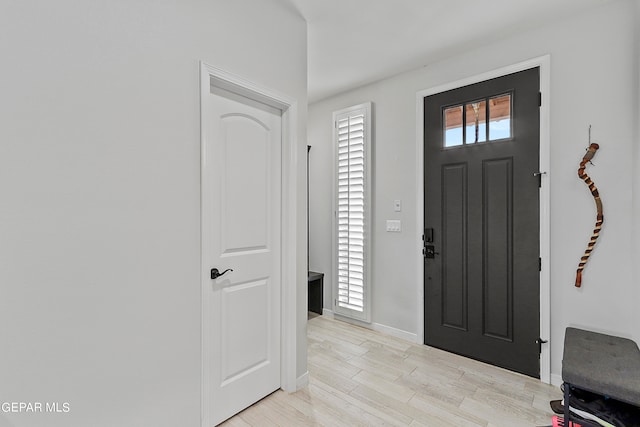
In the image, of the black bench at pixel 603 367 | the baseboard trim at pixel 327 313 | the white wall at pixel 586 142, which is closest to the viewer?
the black bench at pixel 603 367

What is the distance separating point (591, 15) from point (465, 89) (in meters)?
0.89

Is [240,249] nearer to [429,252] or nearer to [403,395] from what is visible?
[403,395]

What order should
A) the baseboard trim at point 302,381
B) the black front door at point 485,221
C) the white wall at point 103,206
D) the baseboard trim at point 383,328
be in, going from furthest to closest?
the baseboard trim at point 383,328 → the black front door at point 485,221 → the baseboard trim at point 302,381 → the white wall at point 103,206

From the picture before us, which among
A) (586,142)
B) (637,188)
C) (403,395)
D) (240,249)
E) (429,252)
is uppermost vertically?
(586,142)

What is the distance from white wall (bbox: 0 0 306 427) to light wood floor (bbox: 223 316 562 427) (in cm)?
71

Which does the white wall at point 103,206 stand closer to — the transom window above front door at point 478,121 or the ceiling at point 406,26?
the ceiling at point 406,26

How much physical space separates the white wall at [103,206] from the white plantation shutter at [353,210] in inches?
76.2

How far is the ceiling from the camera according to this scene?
2145 mm

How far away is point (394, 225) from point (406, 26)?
1783mm

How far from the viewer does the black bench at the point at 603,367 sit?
149cm

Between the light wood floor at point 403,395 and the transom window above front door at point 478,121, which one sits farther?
the transom window above front door at point 478,121

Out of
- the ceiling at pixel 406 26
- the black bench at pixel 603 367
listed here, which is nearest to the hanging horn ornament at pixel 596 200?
the black bench at pixel 603 367

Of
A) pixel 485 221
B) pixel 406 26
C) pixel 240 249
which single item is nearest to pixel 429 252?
pixel 485 221

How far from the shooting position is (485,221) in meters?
2.63
